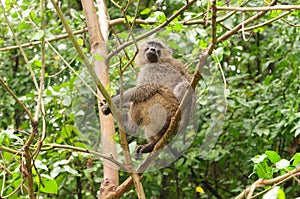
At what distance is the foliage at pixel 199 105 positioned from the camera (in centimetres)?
397

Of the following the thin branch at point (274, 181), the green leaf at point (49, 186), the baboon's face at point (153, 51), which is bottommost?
the green leaf at point (49, 186)

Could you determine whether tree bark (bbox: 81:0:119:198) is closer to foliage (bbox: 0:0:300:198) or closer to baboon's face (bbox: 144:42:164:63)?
foliage (bbox: 0:0:300:198)

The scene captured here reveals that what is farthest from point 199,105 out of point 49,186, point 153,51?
point 49,186

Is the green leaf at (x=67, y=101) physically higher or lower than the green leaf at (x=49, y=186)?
higher

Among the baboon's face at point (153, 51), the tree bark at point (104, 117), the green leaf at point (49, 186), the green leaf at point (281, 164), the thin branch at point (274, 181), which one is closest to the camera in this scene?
the thin branch at point (274, 181)

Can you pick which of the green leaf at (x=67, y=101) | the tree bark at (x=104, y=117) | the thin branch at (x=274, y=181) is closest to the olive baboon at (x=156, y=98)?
the tree bark at (x=104, y=117)

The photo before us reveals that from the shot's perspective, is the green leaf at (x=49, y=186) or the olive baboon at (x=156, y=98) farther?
the olive baboon at (x=156, y=98)

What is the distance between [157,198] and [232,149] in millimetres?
1134

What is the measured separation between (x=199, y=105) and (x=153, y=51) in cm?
89

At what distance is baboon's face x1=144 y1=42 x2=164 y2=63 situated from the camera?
3.97 meters

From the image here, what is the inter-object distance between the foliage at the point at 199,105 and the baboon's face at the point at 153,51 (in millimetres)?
91

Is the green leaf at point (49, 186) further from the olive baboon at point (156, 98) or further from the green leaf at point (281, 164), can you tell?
the green leaf at point (281, 164)

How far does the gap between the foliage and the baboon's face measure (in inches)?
3.6

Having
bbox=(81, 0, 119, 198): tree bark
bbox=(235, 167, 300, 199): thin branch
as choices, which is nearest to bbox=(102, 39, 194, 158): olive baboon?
bbox=(81, 0, 119, 198): tree bark
